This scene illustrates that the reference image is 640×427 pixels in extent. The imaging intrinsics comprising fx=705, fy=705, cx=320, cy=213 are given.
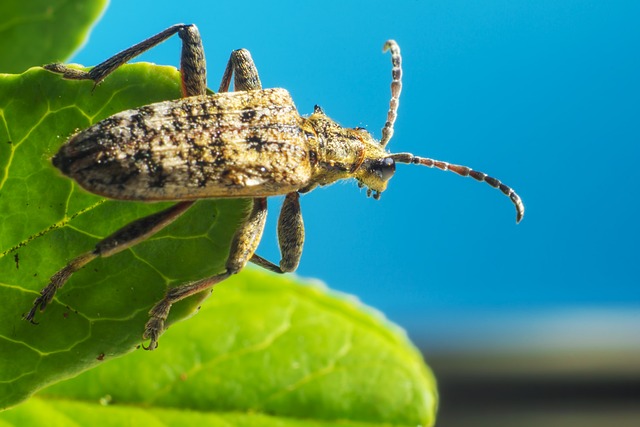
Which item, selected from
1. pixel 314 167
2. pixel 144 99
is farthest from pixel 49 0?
pixel 314 167

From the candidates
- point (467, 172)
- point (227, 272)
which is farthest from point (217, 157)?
point (467, 172)

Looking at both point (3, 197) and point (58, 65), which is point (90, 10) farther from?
point (3, 197)

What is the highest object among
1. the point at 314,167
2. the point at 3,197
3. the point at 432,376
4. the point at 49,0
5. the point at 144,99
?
the point at 314,167

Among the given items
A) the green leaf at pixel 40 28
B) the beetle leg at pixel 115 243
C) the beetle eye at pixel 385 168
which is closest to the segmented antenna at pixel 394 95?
the beetle eye at pixel 385 168

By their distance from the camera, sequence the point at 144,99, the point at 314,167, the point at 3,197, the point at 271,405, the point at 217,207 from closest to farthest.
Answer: the point at 3,197 < the point at 144,99 < the point at 217,207 < the point at 271,405 < the point at 314,167

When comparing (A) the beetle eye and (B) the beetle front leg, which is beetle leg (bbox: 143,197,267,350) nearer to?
(B) the beetle front leg

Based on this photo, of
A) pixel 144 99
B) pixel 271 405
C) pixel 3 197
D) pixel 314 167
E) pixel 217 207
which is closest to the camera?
pixel 3 197

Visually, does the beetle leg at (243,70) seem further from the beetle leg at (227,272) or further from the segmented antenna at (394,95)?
the segmented antenna at (394,95)

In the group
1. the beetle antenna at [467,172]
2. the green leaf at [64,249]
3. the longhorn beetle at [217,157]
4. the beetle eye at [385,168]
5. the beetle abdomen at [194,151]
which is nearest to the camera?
the green leaf at [64,249]
